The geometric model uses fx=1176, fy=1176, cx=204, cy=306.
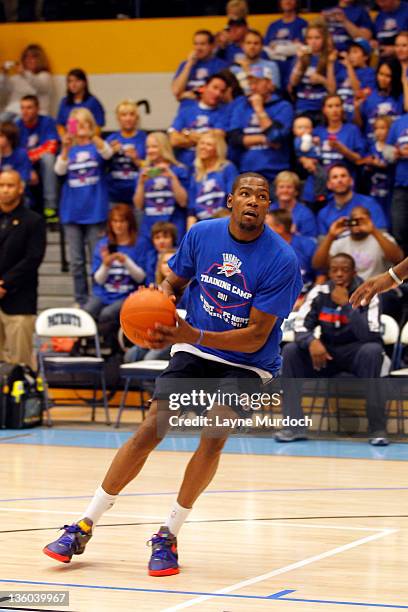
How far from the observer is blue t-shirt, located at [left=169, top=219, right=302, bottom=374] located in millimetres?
6172

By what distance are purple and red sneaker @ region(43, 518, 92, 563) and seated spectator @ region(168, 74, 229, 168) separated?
27.7 feet

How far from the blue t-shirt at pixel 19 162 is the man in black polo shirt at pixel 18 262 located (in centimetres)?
255

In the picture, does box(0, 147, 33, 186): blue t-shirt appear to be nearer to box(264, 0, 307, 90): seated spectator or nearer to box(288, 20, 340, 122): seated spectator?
box(264, 0, 307, 90): seated spectator

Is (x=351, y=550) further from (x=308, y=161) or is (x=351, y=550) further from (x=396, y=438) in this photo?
(x=308, y=161)

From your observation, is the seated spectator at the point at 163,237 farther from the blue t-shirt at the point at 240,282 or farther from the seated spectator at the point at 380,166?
the blue t-shirt at the point at 240,282

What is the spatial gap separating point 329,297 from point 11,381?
3.44 m

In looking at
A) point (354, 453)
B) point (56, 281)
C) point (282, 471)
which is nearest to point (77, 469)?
point (282, 471)

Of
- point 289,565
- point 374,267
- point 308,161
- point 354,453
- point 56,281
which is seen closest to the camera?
point 289,565

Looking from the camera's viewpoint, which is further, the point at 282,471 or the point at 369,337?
the point at 369,337

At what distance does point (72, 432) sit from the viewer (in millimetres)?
12172

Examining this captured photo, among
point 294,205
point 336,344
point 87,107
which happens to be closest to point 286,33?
point 87,107

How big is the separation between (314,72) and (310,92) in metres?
0.25

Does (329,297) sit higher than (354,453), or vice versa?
(329,297)

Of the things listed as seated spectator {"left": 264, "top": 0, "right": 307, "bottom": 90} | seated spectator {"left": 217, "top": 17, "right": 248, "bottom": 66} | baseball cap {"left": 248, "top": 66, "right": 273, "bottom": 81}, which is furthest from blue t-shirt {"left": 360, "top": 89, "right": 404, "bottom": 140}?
seated spectator {"left": 217, "top": 17, "right": 248, "bottom": 66}
